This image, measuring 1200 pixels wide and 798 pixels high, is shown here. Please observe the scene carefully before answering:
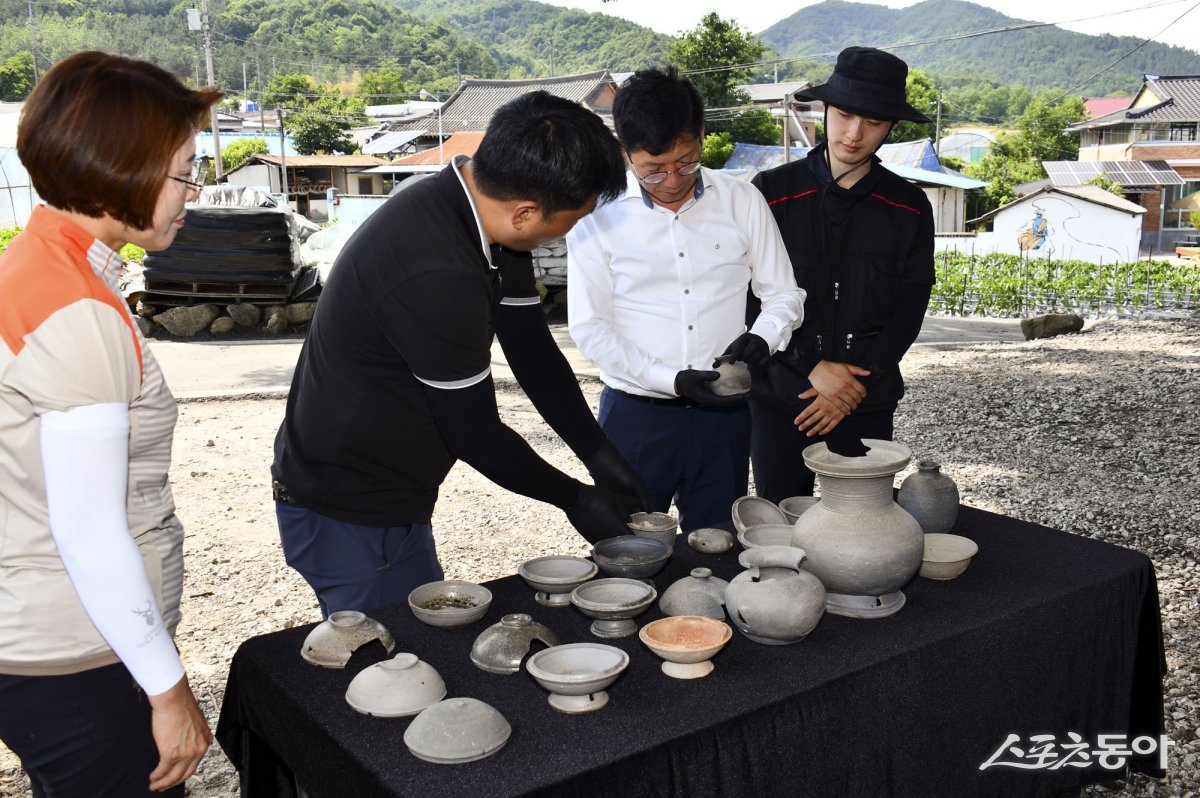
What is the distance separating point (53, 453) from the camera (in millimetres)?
1052

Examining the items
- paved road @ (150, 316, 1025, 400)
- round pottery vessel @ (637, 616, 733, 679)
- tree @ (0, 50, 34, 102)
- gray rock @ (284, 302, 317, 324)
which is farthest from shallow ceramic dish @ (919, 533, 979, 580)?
tree @ (0, 50, 34, 102)

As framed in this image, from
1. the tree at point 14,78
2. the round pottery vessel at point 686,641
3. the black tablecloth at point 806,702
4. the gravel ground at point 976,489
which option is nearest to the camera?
the black tablecloth at point 806,702

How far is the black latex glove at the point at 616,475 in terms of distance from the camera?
2.02 metres

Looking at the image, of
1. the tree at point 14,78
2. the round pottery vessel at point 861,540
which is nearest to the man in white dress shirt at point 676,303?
the round pottery vessel at point 861,540

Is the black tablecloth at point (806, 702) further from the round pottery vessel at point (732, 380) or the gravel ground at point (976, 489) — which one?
the gravel ground at point (976, 489)

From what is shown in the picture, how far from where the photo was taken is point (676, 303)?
256 cm

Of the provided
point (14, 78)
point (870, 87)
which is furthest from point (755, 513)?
point (14, 78)

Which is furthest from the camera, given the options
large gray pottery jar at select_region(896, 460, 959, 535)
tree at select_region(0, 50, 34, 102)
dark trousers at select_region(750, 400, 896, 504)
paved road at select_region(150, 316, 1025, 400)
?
tree at select_region(0, 50, 34, 102)

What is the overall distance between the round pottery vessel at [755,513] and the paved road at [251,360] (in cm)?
562

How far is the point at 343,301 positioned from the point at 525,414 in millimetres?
5015

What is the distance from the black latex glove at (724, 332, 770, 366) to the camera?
2.26m

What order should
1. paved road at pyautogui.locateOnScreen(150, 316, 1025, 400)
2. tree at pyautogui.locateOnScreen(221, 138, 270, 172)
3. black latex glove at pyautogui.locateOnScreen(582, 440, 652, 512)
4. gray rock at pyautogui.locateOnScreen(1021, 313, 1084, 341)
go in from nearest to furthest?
black latex glove at pyautogui.locateOnScreen(582, 440, 652, 512) → paved road at pyautogui.locateOnScreen(150, 316, 1025, 400) → gray rock at pyautogui.locateOnScreen(1021, 313, 1084, 341) → tree at pyautogui.locateOnScreen(221, 138, 270, 172)

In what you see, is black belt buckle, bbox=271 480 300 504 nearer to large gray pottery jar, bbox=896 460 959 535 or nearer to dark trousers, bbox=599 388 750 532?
dark trousers, bbox=599 388 750 532

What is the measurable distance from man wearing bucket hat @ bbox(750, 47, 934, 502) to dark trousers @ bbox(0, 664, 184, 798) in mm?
1779
